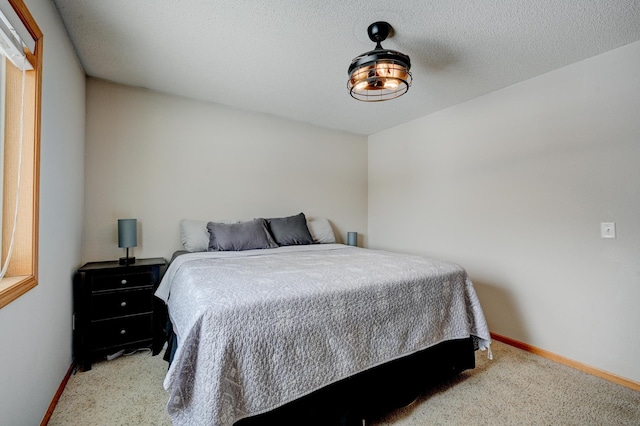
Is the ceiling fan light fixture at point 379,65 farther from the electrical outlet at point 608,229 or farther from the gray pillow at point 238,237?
the electrical outlet at point 608,229

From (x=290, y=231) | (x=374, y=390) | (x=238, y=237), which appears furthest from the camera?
(x=290, y=231)

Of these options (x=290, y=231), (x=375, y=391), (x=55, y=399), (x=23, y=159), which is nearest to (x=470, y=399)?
(x=375, y=391)

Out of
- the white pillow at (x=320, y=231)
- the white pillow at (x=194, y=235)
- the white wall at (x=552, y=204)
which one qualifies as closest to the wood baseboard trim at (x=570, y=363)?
the white wall at (x=552, y=204)

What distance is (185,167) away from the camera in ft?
9.58

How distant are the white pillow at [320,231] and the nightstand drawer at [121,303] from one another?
178cm

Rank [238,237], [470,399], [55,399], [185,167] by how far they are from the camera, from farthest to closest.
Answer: [185,167]
[238,237]
[470,399]
[55,399]

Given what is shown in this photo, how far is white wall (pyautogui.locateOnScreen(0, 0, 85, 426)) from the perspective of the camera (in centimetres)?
115

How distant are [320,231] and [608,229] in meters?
2.55

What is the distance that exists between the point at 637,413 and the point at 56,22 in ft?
13.6

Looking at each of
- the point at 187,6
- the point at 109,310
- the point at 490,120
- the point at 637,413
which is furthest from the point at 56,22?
the point at 637,413

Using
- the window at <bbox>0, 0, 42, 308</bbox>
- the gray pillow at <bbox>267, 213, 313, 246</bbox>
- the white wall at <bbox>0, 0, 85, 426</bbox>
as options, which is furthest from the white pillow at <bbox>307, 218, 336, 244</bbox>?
the window at <bbox>0, 0, 42, 308</bbox>

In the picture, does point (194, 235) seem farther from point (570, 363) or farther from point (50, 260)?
point (570, 363)

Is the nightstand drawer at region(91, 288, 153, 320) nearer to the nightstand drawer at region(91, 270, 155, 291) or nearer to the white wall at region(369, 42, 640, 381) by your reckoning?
the nightstand drawer at region(91, 270, 155, 291)

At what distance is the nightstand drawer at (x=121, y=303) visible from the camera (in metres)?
2.10
